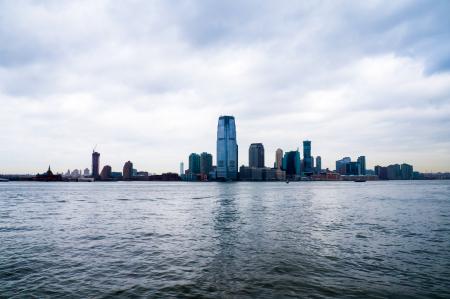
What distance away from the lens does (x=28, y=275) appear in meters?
21.9

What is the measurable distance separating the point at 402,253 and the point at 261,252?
1207 cm

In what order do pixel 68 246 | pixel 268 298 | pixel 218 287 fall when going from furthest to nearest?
pixel 68 246
pixel 218 287
pixel 268 298

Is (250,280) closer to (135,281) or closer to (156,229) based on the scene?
(135,281)

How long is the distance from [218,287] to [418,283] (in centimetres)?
1240

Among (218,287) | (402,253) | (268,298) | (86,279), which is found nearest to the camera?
(268,298)

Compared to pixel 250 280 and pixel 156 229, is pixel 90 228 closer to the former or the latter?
pixel 156 229

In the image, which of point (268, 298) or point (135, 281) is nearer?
point (268, 298)

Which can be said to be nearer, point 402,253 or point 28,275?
point 28,275

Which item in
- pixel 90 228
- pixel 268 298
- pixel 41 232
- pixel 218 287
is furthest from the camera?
Answer: pixel 90 228

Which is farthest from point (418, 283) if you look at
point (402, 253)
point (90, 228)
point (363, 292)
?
point (90, 228)

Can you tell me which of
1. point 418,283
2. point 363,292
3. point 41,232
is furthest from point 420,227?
point 41,232

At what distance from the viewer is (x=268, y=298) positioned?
1747cm

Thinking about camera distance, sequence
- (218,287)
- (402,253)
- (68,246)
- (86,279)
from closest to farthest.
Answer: (218,287) → (86,279) → (402,253) → (68,246)

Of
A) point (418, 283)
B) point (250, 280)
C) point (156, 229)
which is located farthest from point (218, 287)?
point (156, 229)
